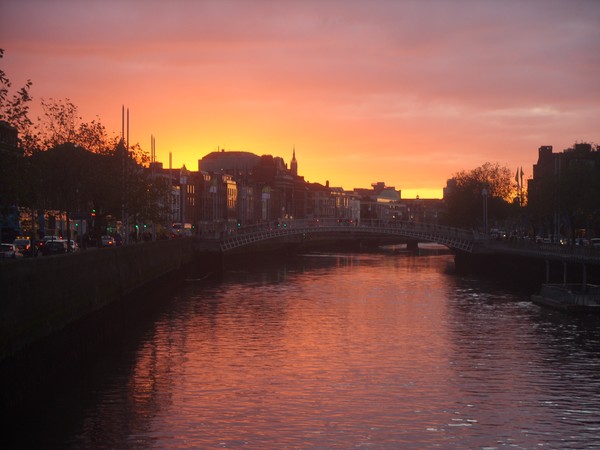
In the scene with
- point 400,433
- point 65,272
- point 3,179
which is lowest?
point 400,433

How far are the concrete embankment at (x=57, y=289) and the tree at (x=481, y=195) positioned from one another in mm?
83594

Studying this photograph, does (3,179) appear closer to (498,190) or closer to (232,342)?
(232,342)

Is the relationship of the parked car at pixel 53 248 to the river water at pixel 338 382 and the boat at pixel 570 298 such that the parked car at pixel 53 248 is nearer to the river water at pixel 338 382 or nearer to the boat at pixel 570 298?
the river water at pixel 338 382

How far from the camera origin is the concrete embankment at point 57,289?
91.3 feet

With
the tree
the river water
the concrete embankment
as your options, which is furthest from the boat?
the tree

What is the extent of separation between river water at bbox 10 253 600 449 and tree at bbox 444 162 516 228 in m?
77.4

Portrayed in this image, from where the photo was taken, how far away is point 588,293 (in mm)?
55656

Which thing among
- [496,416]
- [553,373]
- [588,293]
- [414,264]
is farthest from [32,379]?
[414,264]

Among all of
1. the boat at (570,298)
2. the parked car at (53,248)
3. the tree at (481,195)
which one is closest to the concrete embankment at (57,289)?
the parked car at (53,248)

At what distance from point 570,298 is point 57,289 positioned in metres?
30.7

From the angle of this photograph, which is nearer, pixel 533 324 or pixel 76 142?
pixel 533 324

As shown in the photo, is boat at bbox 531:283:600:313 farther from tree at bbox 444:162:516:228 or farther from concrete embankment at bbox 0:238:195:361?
tree at bbox 444:162:516:228

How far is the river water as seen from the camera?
26.6m

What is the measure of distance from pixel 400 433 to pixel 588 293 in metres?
31.8
